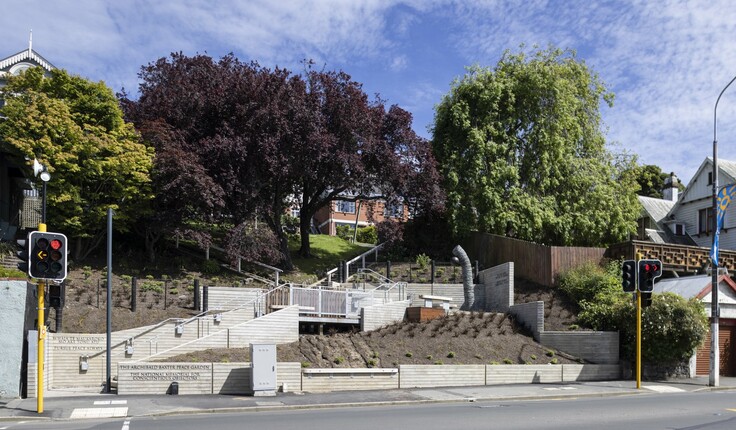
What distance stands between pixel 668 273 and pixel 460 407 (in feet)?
66.6

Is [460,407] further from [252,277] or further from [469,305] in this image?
[252,277]

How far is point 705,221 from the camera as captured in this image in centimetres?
4453

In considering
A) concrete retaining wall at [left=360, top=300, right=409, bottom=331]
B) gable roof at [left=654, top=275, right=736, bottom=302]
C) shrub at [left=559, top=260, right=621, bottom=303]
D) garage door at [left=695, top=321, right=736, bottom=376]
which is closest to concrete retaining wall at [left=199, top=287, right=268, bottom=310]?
concrete retaining wall at [left=360, top=300, right=409, bottom=331]

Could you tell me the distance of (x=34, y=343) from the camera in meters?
17.7

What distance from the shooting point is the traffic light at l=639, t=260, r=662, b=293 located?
871 inches

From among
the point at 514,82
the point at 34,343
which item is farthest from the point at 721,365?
the point at 34,343

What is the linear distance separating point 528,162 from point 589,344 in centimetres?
1544

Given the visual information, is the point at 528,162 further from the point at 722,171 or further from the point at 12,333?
the point at 12,333

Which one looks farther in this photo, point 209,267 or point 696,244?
point 696,244

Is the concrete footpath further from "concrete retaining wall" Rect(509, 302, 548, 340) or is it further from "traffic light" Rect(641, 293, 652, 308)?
"concrete retaining wall" Rect(509, 302, 548, 340)

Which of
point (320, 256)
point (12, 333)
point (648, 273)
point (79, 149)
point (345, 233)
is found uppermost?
point (79, 149)

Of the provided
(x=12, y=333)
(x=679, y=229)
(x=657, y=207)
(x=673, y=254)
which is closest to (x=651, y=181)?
(x=657, y=207)

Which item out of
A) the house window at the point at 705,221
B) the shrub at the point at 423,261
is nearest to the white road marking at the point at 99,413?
the shrub at the point at 423,261

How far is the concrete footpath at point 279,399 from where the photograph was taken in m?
16.2
